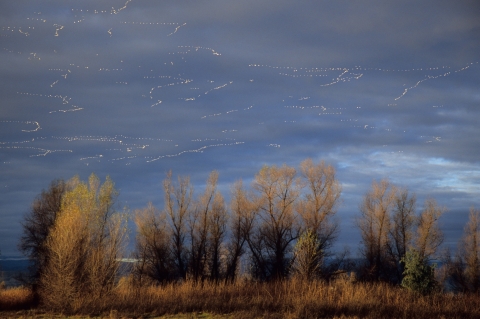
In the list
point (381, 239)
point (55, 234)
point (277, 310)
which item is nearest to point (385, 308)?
point (277, 310)

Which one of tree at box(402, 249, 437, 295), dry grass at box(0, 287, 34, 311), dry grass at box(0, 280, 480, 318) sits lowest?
dry grass at box(0, 287, 34, 311)

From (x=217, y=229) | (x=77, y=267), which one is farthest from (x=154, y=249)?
(x=77, y=267)

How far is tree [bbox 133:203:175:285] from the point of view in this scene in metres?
54.9

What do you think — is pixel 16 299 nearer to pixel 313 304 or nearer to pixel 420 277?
pixel 313 304

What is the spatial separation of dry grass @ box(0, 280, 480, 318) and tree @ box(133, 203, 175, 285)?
29205mm

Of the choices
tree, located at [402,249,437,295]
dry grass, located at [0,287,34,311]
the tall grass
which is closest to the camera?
the tall grass

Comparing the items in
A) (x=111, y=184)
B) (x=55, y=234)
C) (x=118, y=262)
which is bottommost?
(x=118, y=262)

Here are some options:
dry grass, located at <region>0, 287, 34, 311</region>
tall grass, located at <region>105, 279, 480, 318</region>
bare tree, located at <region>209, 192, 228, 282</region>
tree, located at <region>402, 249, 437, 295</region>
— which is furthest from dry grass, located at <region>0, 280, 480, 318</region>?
bare tree, located at <region>209, 192, 228, 282</region>

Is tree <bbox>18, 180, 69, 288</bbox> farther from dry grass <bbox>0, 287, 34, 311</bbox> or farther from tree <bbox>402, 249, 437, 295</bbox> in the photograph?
tree <bbox>402, 249, 437, 295</bbox>

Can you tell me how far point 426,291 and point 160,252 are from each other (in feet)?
122

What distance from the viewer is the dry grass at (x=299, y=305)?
19.8 meters

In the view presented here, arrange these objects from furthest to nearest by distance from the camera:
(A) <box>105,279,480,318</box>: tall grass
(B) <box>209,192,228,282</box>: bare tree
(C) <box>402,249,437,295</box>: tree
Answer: (B) <box>209,192,228,282</box>: bare tree < (C) <box>402,249,437,295</box>: tree < (A) <box>105,279,480,318</box>: tall grass

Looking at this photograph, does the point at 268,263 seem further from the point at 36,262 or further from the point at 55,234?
the point at 55,234

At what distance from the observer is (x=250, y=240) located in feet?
189
